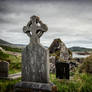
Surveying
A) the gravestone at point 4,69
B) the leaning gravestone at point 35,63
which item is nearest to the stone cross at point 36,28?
the leaning gravestone at point 35,63

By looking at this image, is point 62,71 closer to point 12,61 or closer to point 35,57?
point 35,57

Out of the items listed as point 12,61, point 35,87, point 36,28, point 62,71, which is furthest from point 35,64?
point 12,61

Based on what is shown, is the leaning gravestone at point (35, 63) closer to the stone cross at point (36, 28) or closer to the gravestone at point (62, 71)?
the stone cross at point (36, 28)

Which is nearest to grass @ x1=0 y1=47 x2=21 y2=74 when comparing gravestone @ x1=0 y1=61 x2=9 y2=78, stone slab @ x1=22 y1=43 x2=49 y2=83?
gravestone @ x1=0 y1=61 x2=9 y2=78

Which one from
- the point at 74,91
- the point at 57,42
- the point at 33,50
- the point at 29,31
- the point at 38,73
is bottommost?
the point at 74,91

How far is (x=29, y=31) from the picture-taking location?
5.65 meters

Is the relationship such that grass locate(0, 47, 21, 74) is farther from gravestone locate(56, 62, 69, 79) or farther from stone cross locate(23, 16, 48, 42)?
stone cross locate(23, 16, 48, 42)

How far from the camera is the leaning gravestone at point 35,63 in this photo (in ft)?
16.9

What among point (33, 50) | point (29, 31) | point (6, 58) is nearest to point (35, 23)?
point (29, 31)

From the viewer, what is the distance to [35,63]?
210 inches

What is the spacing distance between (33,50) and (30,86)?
1.34 metres

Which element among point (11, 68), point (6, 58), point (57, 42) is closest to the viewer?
point (11, 68)

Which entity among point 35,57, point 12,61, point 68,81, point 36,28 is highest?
point 36,28

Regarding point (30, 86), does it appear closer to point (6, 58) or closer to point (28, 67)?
point (28, 67)
